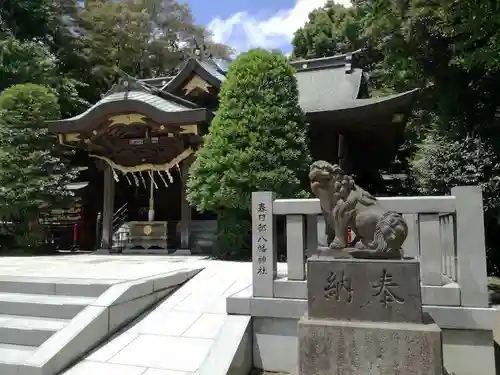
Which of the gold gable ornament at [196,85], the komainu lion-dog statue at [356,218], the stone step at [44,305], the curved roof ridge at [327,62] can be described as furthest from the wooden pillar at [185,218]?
the komainu lion-dog statue at [356,218]

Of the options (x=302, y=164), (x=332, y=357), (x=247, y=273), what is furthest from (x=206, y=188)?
(x=332, y=357)

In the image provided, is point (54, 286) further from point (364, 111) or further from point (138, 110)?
point (364, 111)

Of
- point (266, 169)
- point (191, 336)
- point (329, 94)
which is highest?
point (329, 94)

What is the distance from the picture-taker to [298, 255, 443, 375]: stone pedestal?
3348mm

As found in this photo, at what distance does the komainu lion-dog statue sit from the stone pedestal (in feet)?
0.49

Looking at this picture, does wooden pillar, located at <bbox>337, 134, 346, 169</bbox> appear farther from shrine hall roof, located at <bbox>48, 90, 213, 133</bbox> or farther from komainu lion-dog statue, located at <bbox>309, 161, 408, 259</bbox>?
komainu lion-dog statue, located at <bbox>309, 161, 408, 259</bbox>

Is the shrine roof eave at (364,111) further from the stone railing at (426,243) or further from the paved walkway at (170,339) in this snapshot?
the paved walkway at (170,339)

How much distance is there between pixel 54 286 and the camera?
5453 mm

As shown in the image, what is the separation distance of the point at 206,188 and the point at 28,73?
14.2 m

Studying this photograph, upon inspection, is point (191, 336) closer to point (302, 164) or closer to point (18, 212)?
point (302, 164)

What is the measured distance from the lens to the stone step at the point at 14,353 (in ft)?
14.1

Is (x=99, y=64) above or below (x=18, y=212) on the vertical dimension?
above

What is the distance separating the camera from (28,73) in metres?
18.5

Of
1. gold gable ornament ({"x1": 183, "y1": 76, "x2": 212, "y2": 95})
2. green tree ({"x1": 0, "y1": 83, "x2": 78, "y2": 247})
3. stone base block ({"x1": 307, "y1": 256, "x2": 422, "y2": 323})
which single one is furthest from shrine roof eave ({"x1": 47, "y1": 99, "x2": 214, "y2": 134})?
stone base block ({"x1": 307, "y1": 256, "x2": 422, "y2": 323})
